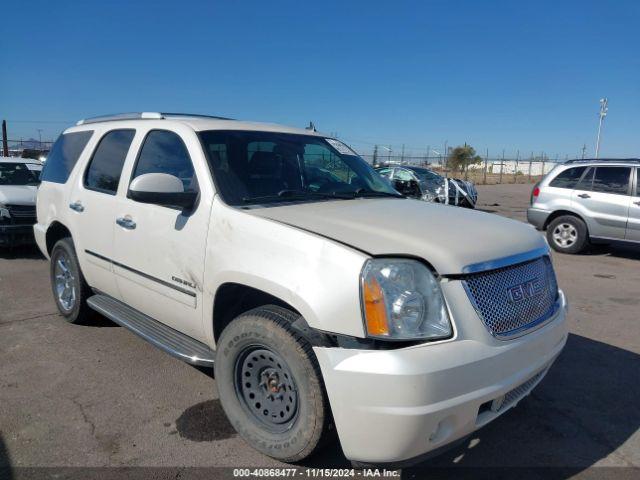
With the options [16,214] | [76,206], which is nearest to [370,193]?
[76,206]

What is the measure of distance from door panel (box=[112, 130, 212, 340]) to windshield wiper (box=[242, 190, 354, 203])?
12.1 inches

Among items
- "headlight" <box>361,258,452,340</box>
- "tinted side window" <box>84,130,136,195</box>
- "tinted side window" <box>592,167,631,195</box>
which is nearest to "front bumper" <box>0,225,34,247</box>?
"tinted side window" <box>84,130,136,195</box>

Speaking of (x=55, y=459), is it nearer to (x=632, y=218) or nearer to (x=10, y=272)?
(x=10, y=272)

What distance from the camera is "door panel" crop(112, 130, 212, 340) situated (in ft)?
10.1

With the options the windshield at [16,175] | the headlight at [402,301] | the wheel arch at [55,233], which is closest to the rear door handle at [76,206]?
the wheel arch at [55,233]

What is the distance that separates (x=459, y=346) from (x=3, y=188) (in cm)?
856

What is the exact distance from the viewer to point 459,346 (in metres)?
2.25

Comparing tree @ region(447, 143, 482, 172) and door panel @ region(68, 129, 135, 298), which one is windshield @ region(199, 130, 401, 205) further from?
tree @ region(447, 143, 482, 172)

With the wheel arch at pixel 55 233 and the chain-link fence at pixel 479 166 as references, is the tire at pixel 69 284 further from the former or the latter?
the chain-link fence at pixel 479 166

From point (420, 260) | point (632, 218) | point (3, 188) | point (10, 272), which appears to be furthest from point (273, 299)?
point (632, 218)

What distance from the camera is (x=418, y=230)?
2656mm

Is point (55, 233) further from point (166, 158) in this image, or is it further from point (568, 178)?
point (568, 178)

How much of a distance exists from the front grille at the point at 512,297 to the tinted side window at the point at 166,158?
1.83 m

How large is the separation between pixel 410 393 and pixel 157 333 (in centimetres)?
203
